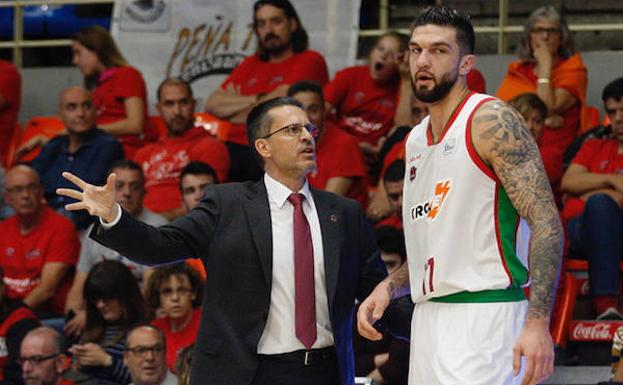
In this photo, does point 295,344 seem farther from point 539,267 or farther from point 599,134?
point 599,134

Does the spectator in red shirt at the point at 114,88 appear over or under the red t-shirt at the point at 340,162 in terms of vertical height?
over

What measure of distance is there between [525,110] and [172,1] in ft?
12.2

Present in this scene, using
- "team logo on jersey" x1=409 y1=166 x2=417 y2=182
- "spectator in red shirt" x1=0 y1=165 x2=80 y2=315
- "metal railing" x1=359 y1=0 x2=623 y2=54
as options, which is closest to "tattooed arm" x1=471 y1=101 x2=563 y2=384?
"team logo on jersey" x1=409 y1=166 x2=417 y2=182

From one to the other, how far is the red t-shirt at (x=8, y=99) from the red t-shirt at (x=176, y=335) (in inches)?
129

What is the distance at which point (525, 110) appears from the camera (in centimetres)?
823

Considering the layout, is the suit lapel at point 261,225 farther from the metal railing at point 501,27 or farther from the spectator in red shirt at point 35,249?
the metal railing at point 501,27

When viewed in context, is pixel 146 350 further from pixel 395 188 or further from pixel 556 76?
pixel 556 76

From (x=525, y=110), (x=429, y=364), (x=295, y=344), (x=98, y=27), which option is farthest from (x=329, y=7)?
(x=429, y=364)

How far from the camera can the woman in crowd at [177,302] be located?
7945 mm

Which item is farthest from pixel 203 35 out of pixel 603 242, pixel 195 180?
pixel 603 242

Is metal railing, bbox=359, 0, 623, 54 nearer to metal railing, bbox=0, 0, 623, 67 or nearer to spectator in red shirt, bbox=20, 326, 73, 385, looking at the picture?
metal railing, bbox=0, 0, 623, 67

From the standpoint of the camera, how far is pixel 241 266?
18.1ft

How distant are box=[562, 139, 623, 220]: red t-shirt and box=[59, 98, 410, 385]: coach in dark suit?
9.38 feet

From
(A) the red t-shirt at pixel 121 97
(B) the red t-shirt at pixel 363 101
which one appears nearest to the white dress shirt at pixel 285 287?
(B) the red t-shirt at pixel 363 101
